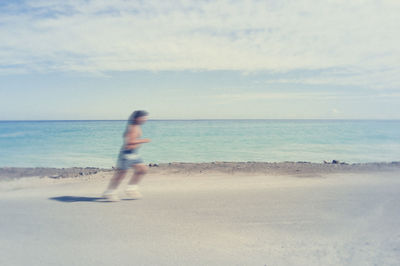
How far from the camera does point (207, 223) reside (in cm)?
460

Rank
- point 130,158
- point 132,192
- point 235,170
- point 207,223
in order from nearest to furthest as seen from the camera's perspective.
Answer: point 207,223, point 130,158, point 132,192, point 235,170

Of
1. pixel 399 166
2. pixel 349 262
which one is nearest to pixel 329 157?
pixel 399 166

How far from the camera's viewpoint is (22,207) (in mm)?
5492

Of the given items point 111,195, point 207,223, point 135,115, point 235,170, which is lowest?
point 207,223

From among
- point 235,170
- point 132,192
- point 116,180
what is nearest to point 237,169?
point 235,170

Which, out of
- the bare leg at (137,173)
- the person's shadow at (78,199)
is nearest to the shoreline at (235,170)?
the person's shadow at (78,199)

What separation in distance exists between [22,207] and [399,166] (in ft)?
34.4

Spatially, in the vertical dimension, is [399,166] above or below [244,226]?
above

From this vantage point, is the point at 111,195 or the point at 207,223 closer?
the point at 207,223

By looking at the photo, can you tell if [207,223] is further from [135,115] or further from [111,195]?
[135,115]

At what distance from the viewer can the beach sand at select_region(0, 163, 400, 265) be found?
3533mm

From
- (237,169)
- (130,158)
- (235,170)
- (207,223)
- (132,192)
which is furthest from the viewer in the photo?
(237,169)

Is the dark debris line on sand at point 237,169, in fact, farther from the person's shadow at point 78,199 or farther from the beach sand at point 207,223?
the person's shadow at point 78,199

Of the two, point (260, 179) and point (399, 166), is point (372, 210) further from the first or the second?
point (399, 166)
